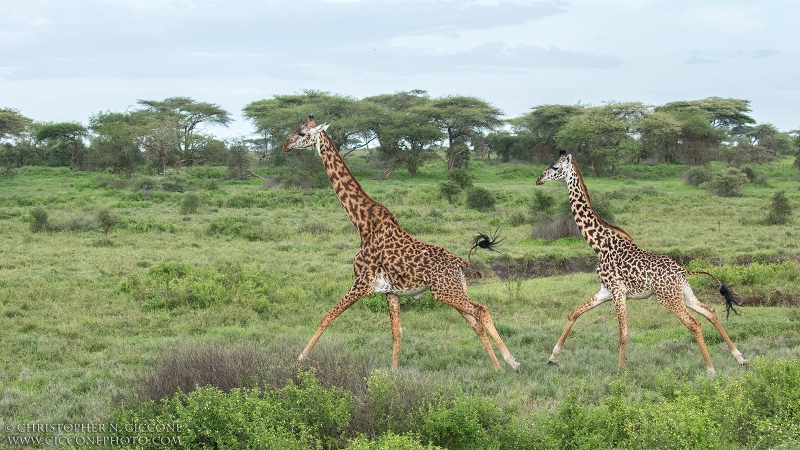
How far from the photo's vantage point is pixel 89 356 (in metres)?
9.02

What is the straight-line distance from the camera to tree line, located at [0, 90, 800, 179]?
38.8 metres

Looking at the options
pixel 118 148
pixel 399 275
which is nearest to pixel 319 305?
pixel 399 275

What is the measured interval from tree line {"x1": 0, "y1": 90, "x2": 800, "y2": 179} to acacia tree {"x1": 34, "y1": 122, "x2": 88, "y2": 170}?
0.06m

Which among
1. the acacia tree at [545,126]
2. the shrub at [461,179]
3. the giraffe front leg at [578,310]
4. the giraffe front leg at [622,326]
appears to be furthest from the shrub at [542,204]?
the acacia tree at [545,126]

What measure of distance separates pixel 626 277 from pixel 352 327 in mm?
3961

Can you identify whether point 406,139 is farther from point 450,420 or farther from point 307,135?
point 450,420

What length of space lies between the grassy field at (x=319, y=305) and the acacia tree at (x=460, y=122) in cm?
1990

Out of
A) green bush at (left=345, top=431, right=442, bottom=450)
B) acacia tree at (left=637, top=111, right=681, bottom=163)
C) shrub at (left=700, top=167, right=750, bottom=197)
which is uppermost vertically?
acacia tree at (left=637, top=111, right=681, bottom=163)

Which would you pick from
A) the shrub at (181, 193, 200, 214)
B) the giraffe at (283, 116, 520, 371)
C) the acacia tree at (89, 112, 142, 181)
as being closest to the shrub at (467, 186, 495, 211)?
the shrub at (181, 193, 200, 214)

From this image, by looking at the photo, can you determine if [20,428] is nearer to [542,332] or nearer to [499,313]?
[542,332]

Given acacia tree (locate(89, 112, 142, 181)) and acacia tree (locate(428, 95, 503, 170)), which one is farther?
acacia tree (locate(428, 95, 503, 170))

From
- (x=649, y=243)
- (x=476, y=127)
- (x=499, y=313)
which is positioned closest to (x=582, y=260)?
(x=649, y=243)

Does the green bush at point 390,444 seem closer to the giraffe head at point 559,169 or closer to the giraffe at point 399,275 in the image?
the giraffe at point 399,275

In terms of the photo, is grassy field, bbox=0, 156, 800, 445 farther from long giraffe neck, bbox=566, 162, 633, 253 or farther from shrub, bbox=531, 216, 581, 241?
long giraffe neck, bbox=566, 162, 633, 253
